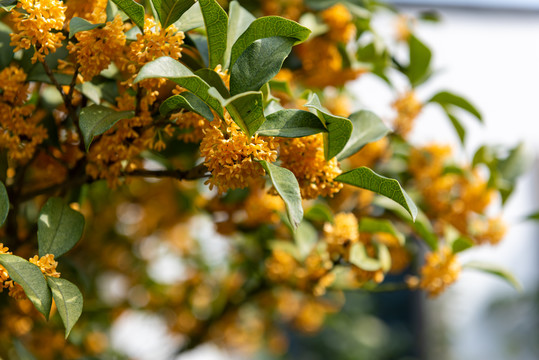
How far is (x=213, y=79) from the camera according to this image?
0.43m

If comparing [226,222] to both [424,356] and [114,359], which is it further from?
[424,356]

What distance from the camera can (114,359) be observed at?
46.1 inches

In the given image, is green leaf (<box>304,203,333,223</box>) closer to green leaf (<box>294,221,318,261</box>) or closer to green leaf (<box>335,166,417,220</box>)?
green leaf (<box>294,221,318,261</box>)

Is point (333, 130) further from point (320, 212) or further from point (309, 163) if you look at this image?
point (320, 212)

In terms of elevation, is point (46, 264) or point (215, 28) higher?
point (215, 28)

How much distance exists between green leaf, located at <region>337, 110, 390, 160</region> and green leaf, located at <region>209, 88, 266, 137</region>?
17 cm

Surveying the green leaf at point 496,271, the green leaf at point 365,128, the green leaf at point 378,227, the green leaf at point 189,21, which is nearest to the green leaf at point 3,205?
the green leaf at point 189,21

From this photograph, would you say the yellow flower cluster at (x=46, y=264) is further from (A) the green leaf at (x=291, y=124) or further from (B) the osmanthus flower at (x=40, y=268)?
(A) the green leaf at (x=291, y=124)

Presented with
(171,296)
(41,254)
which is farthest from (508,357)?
→ (41,254)

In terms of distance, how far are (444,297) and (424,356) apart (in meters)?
0.62

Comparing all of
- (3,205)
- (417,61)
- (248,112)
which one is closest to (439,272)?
(417,61)

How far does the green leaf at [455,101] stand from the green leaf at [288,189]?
1.58 feet

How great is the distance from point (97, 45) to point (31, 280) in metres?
0.21

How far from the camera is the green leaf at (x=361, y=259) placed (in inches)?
26.0
